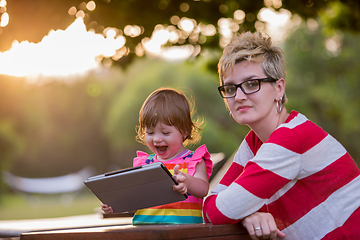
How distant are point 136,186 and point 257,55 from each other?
84 cm

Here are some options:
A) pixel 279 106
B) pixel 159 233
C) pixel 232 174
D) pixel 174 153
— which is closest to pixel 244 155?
pixel 232 174

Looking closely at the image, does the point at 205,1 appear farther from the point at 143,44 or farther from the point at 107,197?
the point at 107,197

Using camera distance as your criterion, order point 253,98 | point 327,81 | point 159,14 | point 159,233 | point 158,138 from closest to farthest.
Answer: point 159,233 < point 253,98 < point 158,138 < point 159,14 < point 327,81

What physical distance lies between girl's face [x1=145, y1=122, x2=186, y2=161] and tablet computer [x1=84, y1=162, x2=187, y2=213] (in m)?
0.45

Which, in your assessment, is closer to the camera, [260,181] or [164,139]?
[260,181]

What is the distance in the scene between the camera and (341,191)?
1487mm

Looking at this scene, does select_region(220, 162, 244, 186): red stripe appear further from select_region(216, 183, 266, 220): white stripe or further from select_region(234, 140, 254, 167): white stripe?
select_region(216, 183, 266, 220): white stripe

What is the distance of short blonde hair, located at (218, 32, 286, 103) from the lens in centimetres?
168

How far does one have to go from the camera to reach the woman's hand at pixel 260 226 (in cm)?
137

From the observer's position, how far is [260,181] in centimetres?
138

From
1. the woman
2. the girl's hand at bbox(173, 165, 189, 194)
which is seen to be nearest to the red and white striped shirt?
the woman

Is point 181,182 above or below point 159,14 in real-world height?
below

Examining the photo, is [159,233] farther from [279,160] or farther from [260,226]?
[279,160]

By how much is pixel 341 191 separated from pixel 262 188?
1.23ft
